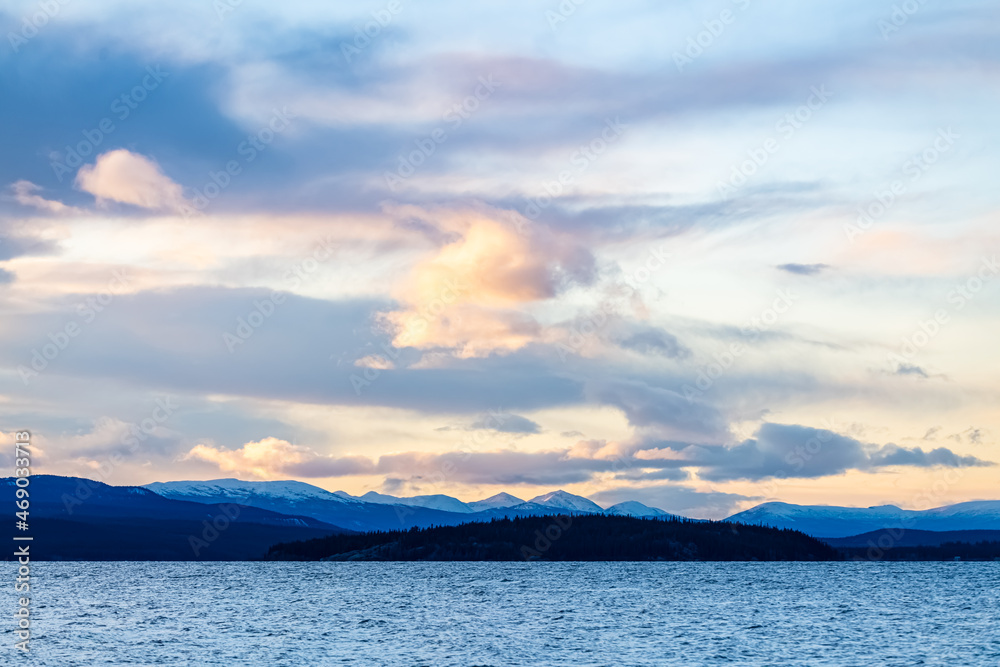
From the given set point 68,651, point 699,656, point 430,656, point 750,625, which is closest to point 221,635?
point 68,651

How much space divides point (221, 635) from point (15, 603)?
85956mm

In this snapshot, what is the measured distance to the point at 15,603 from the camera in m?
196

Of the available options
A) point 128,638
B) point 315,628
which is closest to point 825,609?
point 315,628

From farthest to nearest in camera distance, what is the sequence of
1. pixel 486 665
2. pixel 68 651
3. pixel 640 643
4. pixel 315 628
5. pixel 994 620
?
pixel 994 620 < pixel 315 628 < pixel 640 643 < pixel 68 651 < pixel 486 665

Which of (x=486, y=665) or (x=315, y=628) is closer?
(x=486, y=665)

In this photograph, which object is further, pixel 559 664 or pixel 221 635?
pixel 221 635

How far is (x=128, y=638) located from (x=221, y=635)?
11.5 metres

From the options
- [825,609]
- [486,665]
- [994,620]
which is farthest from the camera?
[825,609]

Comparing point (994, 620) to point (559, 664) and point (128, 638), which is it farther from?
point (128, 638)

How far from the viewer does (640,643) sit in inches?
4897

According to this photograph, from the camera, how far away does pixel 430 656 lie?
110938mm

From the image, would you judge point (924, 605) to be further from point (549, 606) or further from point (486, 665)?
point (486, 665)

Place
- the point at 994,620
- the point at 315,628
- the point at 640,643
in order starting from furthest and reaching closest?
the point at 994,620 → the point at 315,628 → the point at 640,643

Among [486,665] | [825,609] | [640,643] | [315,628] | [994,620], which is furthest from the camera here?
[825,609]
